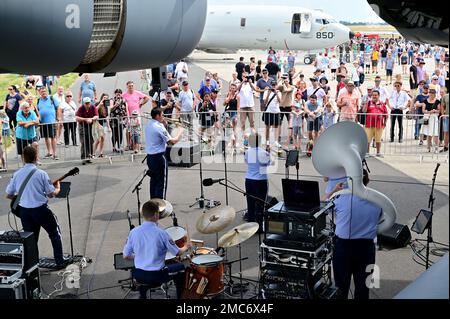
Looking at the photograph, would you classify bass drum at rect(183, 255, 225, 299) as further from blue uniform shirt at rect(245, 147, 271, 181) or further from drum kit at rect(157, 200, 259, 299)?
blue uniform shirt at rect(245, 147, 271, 181)

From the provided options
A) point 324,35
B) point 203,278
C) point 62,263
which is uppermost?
point 324,35

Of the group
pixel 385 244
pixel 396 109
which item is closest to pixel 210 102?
pixel 396 109

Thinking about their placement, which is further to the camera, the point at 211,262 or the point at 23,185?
the point at 23,185

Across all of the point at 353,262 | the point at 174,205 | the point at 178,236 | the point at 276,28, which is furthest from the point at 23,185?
the point at 276,28

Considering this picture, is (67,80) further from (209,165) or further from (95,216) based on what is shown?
(95,216)

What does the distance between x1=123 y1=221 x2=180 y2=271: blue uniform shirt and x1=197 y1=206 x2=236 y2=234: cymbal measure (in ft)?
2.10

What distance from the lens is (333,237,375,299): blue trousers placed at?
20.3 feet

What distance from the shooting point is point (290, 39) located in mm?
36719

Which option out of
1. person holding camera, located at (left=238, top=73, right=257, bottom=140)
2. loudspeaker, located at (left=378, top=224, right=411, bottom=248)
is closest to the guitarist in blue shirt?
loudspeaker, located at (left=378, top=224, right=411, bottom=248)

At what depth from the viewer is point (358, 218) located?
6.10 metres

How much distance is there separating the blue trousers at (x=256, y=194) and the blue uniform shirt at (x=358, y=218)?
9.63 feet

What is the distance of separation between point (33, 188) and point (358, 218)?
13.0ft

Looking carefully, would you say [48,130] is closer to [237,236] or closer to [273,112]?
[273,112]
